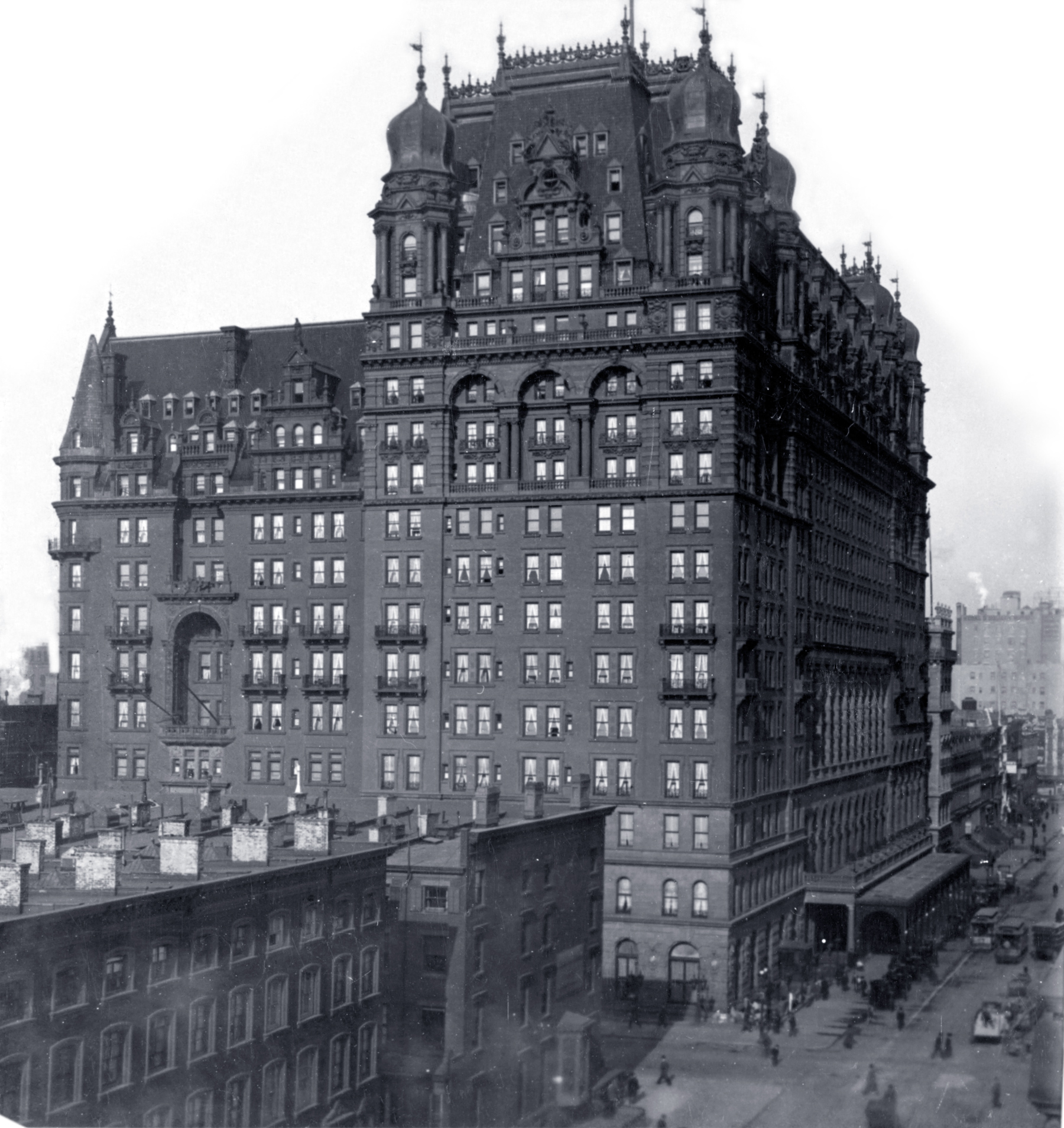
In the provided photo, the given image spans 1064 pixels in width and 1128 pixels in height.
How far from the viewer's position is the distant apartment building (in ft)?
175

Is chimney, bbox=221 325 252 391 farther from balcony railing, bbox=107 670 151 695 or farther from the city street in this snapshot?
the city street

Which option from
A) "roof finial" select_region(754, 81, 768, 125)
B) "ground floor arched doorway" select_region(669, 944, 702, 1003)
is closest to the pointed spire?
"roof finial" select_region(754, 81, 768, 125)

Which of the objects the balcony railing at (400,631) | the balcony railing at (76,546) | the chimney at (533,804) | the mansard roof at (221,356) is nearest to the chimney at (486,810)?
the chimney at (533,804)

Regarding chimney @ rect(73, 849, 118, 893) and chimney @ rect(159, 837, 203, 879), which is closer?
chimney @ rect(73, 849, 118, 893)

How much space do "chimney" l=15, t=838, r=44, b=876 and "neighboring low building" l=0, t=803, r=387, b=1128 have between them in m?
0.07

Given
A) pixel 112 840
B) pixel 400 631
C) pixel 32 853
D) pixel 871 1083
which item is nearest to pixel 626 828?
pixel 400 631

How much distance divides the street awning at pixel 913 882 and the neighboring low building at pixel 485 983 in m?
30.0

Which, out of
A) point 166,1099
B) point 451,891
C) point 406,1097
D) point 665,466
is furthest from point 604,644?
point 166,1099

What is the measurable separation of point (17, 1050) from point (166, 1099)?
5.76 meters

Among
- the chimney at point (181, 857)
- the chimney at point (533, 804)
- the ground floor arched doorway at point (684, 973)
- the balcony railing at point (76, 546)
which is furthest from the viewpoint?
the balcony railing at point (76, 546)

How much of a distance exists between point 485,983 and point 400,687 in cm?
3376

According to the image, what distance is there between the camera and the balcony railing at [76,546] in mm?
105562

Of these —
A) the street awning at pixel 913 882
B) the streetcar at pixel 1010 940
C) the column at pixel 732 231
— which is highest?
the column at pixel 732 231

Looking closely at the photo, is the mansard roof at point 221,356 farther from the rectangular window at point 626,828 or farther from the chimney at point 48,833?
the chimney at point 48,833
